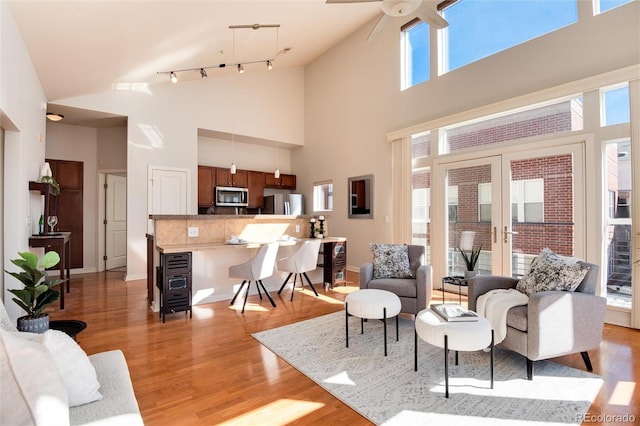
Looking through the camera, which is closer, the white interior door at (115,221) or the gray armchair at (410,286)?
the gray armchair at (410,286)

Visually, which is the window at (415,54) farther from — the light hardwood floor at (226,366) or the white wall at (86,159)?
the white wall at (86,159)

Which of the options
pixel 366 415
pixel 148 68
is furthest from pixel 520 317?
pixel 148 68

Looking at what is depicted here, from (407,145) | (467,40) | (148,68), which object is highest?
(467,40)

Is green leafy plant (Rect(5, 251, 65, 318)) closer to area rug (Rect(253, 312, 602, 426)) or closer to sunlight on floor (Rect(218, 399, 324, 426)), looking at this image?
sunlight on floor (Rect(218, 399, 324, 426))

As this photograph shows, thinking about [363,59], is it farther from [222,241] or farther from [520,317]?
[520,317]

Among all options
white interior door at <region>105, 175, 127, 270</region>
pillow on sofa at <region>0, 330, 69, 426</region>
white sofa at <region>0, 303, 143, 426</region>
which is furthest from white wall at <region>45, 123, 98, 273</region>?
pillow on sofa at <region>0, 330, 69, 426</region>

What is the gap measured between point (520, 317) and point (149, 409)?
265cm

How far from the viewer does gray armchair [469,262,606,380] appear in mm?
2283

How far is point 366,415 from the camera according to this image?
1.89 m

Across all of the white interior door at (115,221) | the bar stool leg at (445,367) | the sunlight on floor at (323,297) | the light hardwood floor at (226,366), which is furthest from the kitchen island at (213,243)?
the white interior door at (115,221)

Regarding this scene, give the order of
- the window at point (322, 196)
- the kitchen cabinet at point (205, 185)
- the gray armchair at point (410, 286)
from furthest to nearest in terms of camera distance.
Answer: the window at point (322, 196), the kitchen cabinet at point (205, 185), the gray armchair at point (410, 286)

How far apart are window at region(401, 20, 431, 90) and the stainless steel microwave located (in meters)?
4.13

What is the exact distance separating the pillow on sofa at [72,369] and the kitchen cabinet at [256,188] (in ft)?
20.8

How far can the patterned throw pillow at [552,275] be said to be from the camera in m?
2.50
